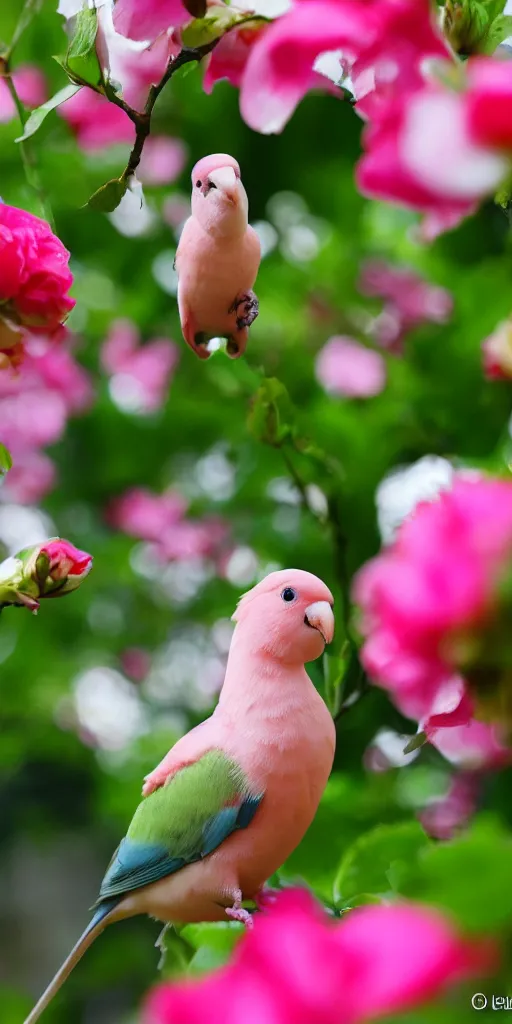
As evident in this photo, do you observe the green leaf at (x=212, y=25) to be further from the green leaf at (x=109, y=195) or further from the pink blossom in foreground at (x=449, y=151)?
the pink blossom in foreground at (x=449, y=151)

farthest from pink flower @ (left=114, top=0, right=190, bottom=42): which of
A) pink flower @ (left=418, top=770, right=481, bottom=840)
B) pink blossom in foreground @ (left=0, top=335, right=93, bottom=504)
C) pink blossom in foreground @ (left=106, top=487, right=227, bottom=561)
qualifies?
pink blossom in foreground @ (left=106, top=487, right=227, bottom=561)

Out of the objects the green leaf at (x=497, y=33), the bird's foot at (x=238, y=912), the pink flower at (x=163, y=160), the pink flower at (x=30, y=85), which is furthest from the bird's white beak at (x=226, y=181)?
the pink flower at (x=163, y=160)

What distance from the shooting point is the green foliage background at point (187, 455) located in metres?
0.86

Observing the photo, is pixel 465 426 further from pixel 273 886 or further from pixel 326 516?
pixel 273 886

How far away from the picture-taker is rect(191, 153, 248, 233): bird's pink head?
0.38m

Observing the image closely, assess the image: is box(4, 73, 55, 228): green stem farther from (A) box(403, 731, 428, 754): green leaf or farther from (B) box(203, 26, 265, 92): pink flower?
(A) box(403, 731, 428, 754): green leaf

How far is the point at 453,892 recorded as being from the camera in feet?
0.65

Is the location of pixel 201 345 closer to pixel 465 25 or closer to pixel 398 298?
pixel 465 25

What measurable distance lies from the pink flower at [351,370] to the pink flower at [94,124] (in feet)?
0.95

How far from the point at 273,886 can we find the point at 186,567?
88 centimetres

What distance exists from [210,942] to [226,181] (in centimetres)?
27

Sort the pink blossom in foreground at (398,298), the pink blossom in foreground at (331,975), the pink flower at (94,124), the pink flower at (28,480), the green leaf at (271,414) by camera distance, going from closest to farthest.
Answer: the pink blossom in foreground at (331,975), the green leaf at (271,414), the pink flower at (94,124), the pink blossom in foreground at (398,298), the pink flower at (28,480)

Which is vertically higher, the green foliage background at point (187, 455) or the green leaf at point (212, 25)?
the green leaf at point (212, 25)

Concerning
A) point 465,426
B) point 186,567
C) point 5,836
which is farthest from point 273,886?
point 5,836
